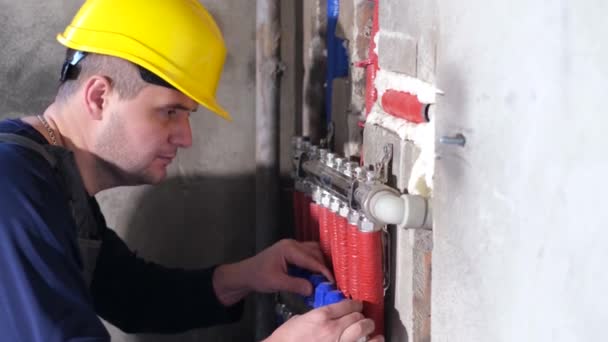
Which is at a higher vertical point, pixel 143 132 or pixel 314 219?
pixel 143 132

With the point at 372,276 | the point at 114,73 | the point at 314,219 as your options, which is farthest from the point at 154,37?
the point at 372,276

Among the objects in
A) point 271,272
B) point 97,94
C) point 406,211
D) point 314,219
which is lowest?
point 271,272

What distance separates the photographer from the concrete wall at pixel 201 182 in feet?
5.16

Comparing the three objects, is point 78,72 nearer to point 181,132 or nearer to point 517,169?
point 181,132

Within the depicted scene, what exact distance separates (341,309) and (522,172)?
0.51 metres

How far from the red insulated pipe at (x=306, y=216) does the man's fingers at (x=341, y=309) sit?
317 millimetres

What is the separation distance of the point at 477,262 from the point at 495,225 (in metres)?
0.07

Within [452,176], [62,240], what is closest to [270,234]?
[62,240]

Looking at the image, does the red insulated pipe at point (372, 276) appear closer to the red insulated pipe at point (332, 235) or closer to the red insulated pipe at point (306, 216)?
the red insulated pipe at point (332, 235)

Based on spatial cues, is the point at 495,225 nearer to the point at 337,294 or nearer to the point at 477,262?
the point at 477,262

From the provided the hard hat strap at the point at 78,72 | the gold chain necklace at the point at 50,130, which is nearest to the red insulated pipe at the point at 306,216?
the hard hat strap at the point at 78,72

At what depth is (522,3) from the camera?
0.66 m

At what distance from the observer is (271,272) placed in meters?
1.39

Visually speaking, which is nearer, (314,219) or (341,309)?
(341,309)
